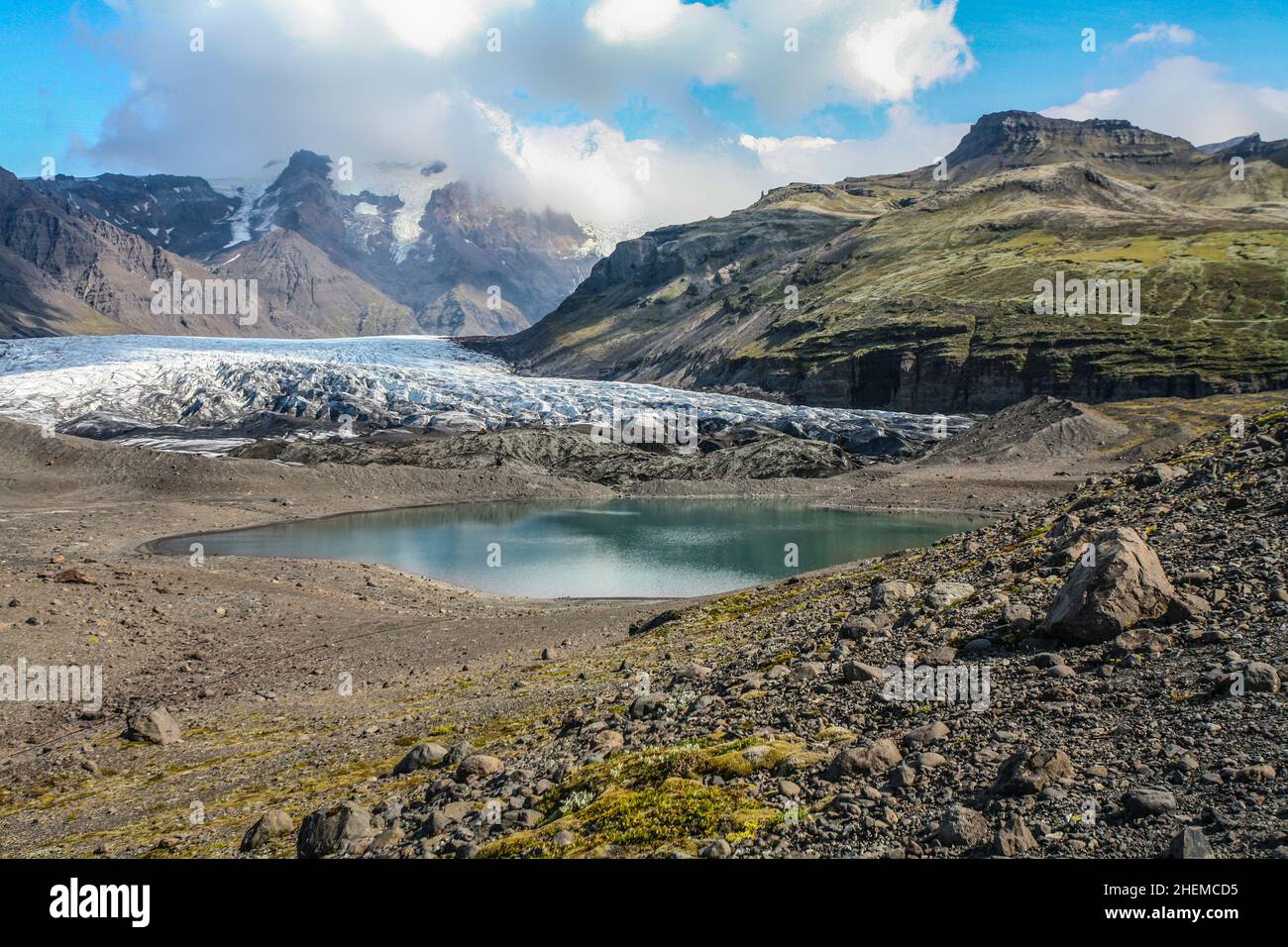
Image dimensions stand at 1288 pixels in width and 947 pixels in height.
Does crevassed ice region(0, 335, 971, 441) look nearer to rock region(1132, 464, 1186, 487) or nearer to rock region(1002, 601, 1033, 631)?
rock region(1132, 464, 1186, 487)

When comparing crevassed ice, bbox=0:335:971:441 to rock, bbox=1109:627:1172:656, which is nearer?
rock, bbox=1109:627:1172:656

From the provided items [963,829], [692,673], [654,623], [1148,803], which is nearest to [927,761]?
[963,829]

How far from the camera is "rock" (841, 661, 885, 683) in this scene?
12.7 meters

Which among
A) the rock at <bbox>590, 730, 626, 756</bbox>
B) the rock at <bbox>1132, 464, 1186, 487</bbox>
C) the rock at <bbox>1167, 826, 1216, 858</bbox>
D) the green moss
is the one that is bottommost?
the rock at <bbox>590, 730, 626, 756</bbox>

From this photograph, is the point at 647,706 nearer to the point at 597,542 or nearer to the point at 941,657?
the point at 941,657

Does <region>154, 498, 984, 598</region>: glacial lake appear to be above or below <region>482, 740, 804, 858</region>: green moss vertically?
below

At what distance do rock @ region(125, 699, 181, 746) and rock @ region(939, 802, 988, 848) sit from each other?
17.4 m

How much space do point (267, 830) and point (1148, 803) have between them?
1118cm

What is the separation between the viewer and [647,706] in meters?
14.5

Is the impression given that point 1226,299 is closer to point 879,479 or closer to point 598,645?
point 879,479

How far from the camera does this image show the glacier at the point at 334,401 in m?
126

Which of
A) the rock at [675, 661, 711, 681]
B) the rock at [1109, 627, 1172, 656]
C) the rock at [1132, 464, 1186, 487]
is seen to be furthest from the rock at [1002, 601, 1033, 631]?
the rock at [1132, 464, 1186, 487]

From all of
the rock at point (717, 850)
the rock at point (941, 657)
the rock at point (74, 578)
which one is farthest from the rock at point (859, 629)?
the rock at point (74, 578)
